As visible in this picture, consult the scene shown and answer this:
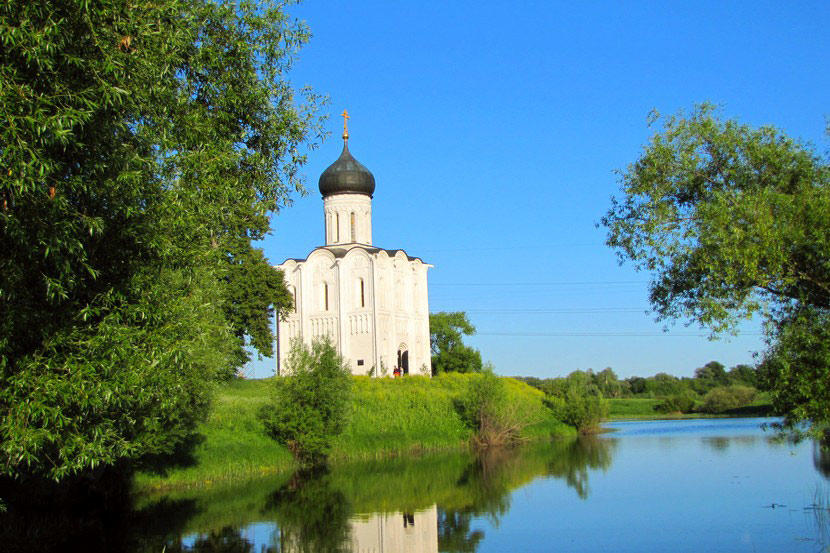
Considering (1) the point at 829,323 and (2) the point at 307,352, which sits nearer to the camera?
(1) the point at 829,323

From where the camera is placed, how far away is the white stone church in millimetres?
44875

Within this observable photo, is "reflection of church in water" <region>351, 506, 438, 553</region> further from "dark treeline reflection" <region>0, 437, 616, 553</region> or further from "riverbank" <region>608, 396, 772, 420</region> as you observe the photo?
"riverbank" <region>608, 396, 772, 420</region>

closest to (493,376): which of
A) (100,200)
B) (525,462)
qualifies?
(525,462)

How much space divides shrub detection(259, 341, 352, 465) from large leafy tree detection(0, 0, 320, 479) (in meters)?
17.4

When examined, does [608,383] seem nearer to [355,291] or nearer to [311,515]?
[355,291]

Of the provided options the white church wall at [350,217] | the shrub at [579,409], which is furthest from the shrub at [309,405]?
the shrub at [579,409]

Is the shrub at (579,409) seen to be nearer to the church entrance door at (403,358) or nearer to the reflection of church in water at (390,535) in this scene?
the church entrance door at (403,358)

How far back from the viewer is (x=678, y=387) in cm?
8362

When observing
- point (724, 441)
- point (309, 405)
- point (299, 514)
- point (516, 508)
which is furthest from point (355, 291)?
point (299, 514)

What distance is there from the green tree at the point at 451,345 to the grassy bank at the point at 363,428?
13166mm

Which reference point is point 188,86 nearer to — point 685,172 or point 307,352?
point 685,172

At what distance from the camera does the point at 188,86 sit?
410 inches

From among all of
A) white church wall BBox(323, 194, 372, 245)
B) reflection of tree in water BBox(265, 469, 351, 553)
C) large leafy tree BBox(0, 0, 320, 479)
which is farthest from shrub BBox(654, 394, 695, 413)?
large leafy tree BBox(0, 0, 320, 479)

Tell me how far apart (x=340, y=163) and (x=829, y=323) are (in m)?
38.0
